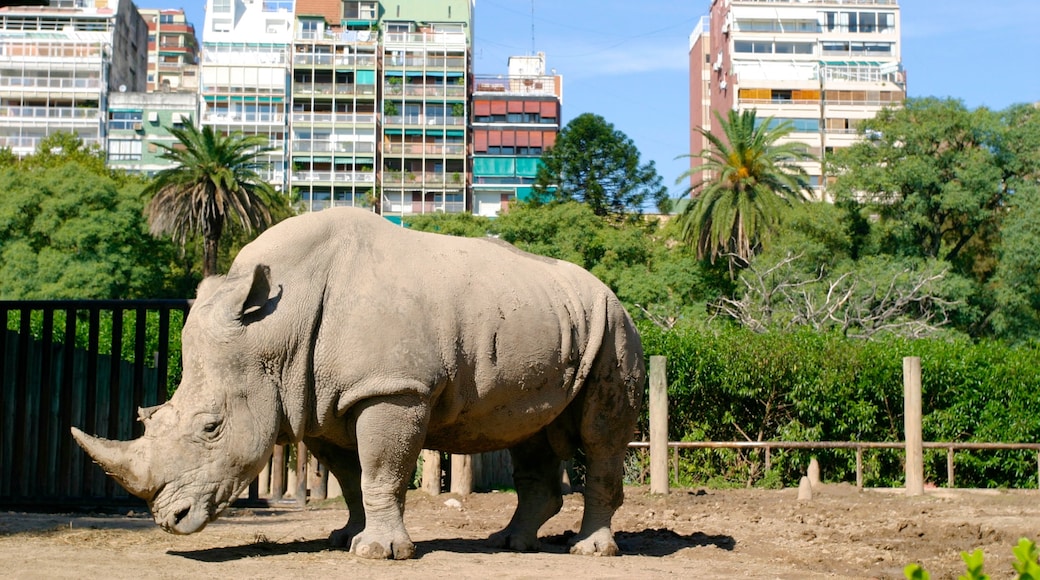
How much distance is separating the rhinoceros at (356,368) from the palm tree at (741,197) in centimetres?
4282

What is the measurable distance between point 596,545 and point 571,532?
99 centimetres

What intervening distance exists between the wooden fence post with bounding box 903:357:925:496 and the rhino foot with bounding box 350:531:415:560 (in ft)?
34.1

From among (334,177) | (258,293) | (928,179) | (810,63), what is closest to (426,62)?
(334,177)

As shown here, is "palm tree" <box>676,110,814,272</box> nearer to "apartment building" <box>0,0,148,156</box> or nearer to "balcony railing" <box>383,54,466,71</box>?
"balcony railing" <box>383,54,466,71</box>

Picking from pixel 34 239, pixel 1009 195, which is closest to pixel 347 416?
pixel 1009 195

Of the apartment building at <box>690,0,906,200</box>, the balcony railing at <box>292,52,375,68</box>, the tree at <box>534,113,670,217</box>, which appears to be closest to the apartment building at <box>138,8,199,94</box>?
the balcony railing at <box>292,52,375,68</box>

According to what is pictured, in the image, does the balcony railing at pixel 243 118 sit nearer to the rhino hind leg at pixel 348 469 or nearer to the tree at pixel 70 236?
the tree at pixel 70 236

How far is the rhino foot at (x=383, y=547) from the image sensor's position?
26.5 feet

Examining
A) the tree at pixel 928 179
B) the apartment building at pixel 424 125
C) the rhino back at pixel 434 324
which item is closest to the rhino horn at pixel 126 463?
the rhino back at pixel 434 324

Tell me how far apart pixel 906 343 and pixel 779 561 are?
44.1 feet

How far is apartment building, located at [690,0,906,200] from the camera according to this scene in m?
88.4

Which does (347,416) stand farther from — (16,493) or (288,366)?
(16,493)

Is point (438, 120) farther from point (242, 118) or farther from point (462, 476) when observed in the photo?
point (462, 476)

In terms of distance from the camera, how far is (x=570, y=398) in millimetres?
9273
